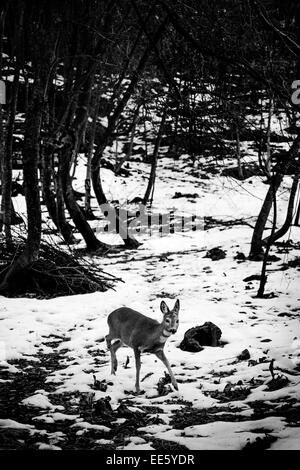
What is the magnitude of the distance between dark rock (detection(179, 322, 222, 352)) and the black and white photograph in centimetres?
3

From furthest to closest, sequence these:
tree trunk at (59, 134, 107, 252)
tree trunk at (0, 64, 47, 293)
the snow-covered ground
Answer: tree trunk at (59, 134, 107, 252) < tree trunk at (0, 64, 47, 293) < the snow-covered ground

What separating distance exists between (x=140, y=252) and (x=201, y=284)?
15.9ft

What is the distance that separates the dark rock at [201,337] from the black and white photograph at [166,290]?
0.03 metres

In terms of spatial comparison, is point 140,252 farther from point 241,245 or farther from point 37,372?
point 37,372

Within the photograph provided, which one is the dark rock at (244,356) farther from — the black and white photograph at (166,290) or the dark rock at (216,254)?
the dark rock at (216,254)

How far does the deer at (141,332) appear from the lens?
5.27 meters

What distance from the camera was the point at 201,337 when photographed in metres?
7.04

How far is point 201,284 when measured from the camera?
11.0 metres

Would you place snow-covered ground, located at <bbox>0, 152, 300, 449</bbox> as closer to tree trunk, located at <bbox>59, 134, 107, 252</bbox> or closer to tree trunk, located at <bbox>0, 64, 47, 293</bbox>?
tree trunk, located at <bbox>0, 64, 47, 293</bbox>

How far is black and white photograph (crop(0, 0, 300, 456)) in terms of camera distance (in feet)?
10.8

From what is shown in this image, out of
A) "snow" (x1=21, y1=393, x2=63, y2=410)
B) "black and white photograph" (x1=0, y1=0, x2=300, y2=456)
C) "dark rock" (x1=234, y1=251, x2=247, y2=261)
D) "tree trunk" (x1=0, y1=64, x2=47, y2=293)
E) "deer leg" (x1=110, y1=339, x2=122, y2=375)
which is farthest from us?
"dark rock" (x1=234, y1=251, x2=247, y2=261)

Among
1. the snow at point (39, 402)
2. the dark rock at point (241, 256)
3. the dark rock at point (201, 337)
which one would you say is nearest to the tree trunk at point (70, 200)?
the dark rock at point (241, 256)

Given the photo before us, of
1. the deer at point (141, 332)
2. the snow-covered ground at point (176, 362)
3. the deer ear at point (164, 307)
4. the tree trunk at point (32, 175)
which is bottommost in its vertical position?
the snow-covered ground at point (176, 362)

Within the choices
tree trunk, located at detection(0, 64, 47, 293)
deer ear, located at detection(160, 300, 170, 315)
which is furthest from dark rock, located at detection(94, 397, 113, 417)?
tree trunk, located at detection(0, 64, 47, 293)
